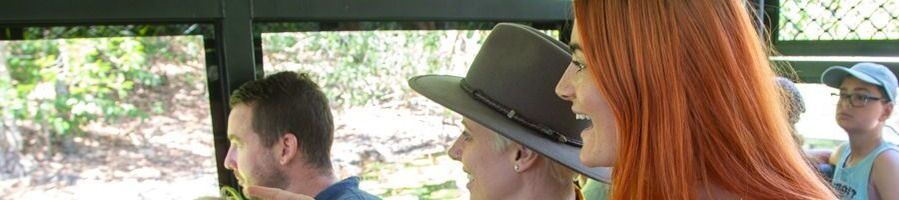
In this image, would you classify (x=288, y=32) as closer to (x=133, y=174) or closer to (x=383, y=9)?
(x=383, y=9)

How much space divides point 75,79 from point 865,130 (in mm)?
2253

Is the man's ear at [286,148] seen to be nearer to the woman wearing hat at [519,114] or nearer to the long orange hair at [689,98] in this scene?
the woman wearing hat at [519,114]

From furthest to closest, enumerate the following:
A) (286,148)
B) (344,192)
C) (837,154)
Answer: (837,154)
(286,148)
(344,192)

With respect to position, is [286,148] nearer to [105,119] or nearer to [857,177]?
[105,119]

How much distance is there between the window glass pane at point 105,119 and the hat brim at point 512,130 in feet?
2.18

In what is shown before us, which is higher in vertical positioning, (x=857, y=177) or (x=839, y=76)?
(x=839, y=76)

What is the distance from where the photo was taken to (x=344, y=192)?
84.9 inches

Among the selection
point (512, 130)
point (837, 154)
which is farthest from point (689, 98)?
point (837, 154)

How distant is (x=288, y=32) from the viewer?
1998 mm

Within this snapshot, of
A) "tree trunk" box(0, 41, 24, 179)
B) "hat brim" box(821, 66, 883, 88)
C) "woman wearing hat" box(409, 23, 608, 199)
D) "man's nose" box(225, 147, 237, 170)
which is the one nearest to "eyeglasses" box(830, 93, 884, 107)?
"hat brim" box(821, 66, 883, 88)

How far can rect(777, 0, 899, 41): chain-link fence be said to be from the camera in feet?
6.86

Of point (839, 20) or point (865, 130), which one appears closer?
point (839, 20)

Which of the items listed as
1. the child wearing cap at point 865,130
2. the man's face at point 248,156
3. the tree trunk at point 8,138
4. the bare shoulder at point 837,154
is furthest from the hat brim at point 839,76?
the tree trunk at point 8,138

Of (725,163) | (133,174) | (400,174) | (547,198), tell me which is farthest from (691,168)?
(400,174)
